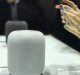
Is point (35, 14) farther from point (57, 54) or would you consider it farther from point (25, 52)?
point (25, 52)

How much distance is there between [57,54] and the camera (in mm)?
1113

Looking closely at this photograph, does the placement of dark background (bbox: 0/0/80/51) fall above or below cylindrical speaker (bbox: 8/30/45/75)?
above

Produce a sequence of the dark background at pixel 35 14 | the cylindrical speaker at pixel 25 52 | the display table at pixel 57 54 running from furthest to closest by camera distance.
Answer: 1. the dark background at pixel 35 14
2. the display table at pixel 57 54
3. the cylindrical speaker at pixel 25 52

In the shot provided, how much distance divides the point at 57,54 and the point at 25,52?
0.38m

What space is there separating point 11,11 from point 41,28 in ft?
0.67

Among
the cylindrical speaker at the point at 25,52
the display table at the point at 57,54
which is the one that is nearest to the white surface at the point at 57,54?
the display table at the point at 57,54

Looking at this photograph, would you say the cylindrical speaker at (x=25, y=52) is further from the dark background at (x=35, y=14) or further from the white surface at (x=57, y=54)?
the dark background at (x=35, y=14)

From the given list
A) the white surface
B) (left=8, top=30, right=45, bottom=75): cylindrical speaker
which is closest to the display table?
the white surface

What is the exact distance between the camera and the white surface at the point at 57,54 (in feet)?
3.25

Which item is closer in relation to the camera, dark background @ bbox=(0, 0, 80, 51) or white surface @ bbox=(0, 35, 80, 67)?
white surface @ bbox=(0, 35, 80, 67)

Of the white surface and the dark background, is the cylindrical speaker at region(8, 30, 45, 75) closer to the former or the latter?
the white surface

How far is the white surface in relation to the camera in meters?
0.99

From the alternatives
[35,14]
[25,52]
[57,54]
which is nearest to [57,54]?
[57,54]

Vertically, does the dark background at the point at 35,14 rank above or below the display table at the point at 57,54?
above
